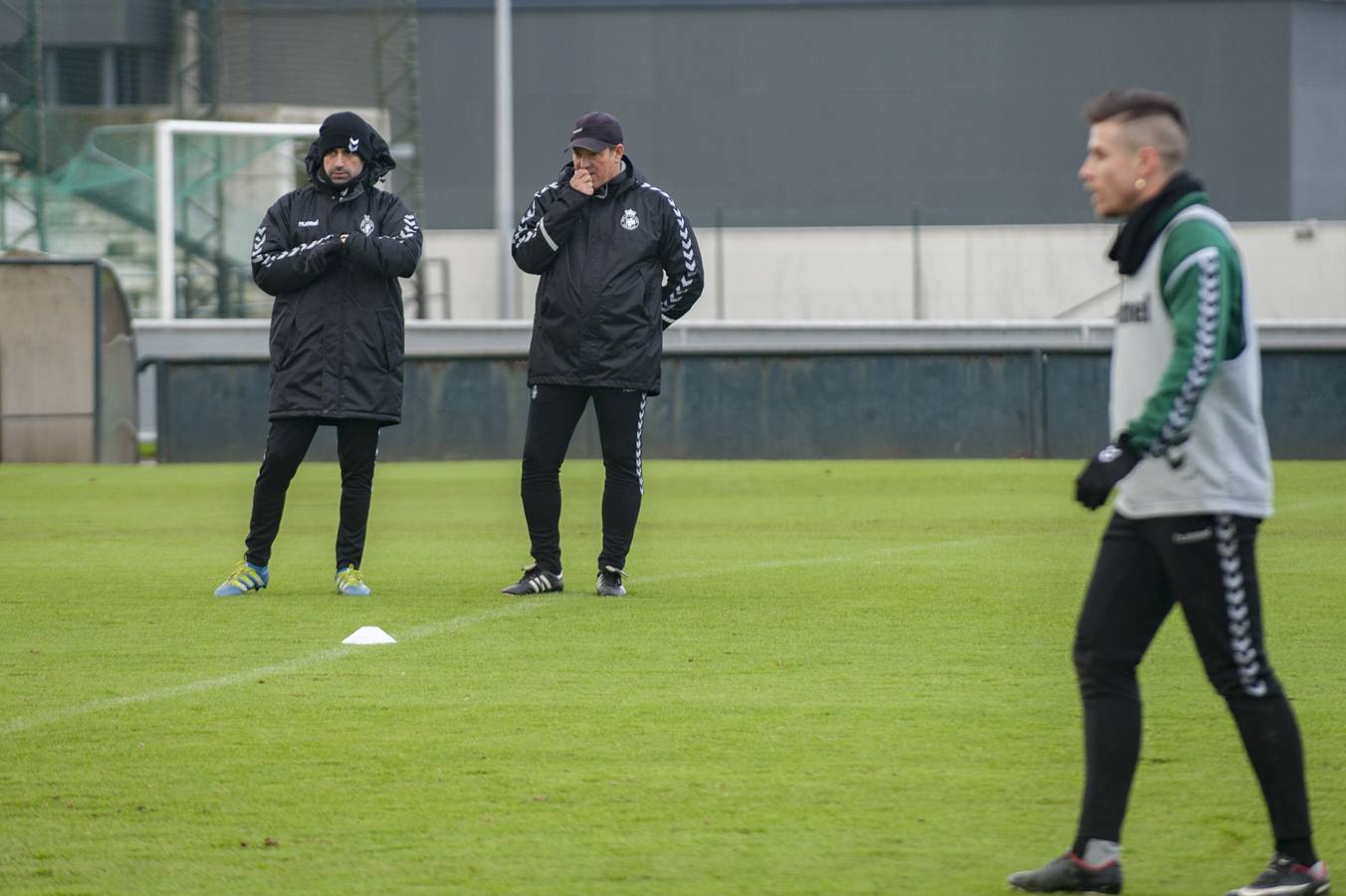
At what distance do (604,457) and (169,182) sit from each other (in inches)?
757

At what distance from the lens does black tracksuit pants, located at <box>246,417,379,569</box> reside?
9.17 m

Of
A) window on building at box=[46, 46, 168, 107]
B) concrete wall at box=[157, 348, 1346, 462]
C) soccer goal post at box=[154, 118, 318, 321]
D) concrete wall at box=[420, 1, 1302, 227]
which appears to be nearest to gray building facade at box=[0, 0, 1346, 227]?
concrete wall at box=[420, 1, 1302, 227]

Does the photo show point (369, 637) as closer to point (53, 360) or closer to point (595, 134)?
point (595, 134)

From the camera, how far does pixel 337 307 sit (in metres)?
9.10

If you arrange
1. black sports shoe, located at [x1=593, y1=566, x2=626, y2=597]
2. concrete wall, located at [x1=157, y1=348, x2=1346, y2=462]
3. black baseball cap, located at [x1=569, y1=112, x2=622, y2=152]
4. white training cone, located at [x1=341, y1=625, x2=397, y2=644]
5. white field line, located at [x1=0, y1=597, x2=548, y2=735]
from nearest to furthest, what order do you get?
white field line, located at [x1=0, y1=597, x2=548, y2=735], white training cone, located at [x1=341, y1=625, x2=397, y2=644], black baseball cap, located at [x1=569, y1=112, x2=622, y2=152], black sports shoe, located at [x1=593, y1=566, x2=626, y2=597], concrete wall, located at [x1=157, y1=348, x2=1346, y2=462]

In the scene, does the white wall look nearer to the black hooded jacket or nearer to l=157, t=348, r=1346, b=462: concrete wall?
l=157, t=348, r=1346, b=462: concrete wall

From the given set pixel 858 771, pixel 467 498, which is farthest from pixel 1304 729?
pixel 467 498

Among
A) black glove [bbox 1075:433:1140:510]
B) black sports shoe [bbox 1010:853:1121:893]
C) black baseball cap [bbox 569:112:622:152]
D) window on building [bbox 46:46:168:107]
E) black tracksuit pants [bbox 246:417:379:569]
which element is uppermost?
window on building [bbox 46:46:168:107]

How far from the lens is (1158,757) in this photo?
5.62 metres

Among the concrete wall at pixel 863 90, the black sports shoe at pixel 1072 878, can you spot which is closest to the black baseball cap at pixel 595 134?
the black sports shoe at pixel 1072 878

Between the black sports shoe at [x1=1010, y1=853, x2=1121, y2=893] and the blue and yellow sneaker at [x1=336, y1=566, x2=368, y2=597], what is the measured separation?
5.53 metres

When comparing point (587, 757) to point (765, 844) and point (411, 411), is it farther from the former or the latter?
point (411, 411)

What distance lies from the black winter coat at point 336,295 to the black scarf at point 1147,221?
5091 mm

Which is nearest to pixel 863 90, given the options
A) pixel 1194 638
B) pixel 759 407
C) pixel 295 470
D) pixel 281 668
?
pixel 759 407
